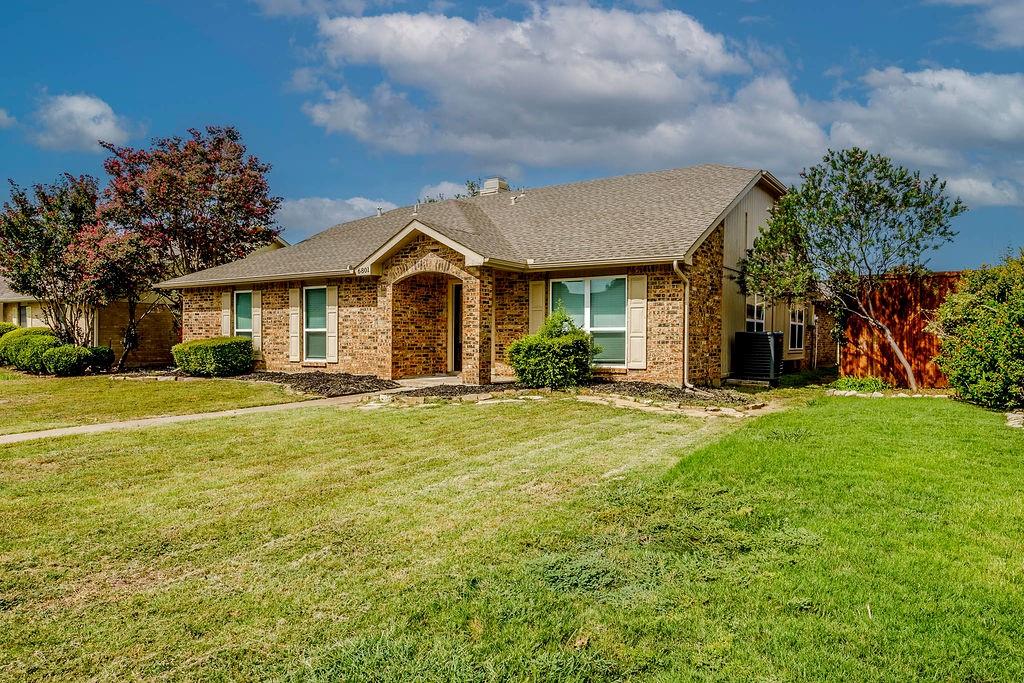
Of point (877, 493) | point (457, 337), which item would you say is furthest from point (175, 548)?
point (457, 337)

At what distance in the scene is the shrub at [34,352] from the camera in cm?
1930

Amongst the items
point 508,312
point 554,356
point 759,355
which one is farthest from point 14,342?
point 759,355

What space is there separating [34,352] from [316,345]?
9807 millimetres

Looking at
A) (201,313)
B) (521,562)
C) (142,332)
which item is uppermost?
(201,313)

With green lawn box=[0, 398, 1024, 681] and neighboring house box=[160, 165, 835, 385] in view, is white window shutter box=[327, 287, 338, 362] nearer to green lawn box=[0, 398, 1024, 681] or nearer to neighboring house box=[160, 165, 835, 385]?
neighboring house box=[160, 165, 835, 385]

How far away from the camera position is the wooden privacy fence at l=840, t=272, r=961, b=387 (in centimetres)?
1372

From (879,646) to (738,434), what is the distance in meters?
5.12

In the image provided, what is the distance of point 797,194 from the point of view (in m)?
14.2

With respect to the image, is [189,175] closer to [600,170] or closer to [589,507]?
[600,170]

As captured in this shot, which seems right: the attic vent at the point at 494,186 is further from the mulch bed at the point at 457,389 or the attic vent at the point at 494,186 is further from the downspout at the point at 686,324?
the downspout at the point at 686,324

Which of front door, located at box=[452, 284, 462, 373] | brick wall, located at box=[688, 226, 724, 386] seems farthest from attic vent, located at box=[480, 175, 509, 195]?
brick wall, located at box=[688, 226, 724, 386]

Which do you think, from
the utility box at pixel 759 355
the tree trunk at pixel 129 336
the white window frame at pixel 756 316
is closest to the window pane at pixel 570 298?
the utility box at pixel 759 355

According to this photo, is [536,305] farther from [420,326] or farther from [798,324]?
[798,324]

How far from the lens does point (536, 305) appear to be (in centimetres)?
1470
